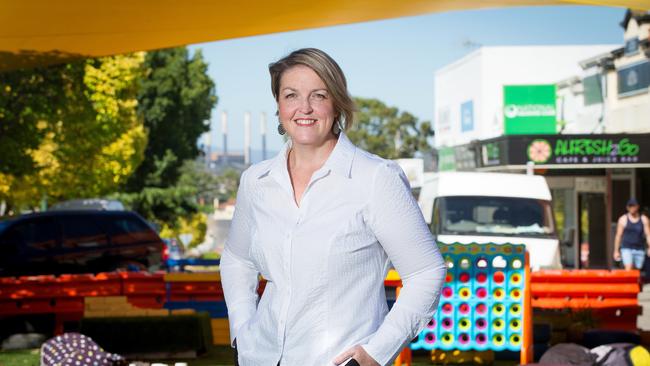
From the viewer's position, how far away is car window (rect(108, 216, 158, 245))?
22.4 m

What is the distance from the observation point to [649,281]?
3225 centimetres

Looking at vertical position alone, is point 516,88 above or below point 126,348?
above

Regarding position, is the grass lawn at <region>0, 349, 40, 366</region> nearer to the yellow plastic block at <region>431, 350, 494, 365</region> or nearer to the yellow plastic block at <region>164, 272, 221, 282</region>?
the yellow plastic block at <region>164, 272, 221, 282</region>

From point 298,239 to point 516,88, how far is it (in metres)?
46.8

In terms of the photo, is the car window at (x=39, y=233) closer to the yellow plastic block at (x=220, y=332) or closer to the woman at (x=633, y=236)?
the yellow plastic block at (x=220, y=332)

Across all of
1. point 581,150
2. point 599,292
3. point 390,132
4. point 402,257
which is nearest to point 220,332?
point 599,292

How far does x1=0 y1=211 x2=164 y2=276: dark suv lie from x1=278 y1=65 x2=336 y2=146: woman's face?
54.3 ft

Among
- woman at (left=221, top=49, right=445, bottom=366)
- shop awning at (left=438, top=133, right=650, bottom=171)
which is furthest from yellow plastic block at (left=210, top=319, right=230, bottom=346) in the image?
shop awning at (left=438, top=133, right=650, bottom=171)

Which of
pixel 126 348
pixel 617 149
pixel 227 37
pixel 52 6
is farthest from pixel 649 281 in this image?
pixel 52 6

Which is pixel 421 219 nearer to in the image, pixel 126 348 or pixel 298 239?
pixel 298 239

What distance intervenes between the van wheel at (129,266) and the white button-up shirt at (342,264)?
18.4 metres

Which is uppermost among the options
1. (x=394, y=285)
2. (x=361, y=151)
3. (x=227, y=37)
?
(x=227, y=37)

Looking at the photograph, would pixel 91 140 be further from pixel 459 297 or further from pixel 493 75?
pixel 459 297

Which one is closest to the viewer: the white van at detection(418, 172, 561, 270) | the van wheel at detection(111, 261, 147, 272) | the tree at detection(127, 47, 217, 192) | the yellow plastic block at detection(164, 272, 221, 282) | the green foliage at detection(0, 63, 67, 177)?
the yellow plastic block at detection(164, 272, 221, 282)
